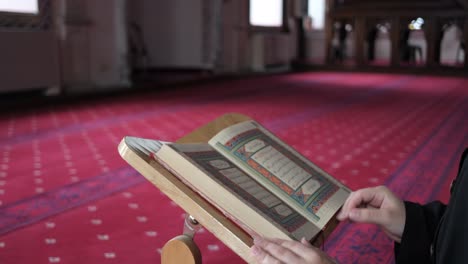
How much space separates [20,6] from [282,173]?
219 inches

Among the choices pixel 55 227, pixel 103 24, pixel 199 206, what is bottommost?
pixel 55 227

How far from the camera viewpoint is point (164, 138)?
3764mm

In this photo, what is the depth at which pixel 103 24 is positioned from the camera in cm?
705

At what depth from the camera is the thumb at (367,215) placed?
3.59 ft

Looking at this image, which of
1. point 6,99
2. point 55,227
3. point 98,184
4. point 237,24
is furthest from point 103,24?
point 55,227

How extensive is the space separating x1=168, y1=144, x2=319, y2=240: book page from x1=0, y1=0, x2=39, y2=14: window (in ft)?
17.3

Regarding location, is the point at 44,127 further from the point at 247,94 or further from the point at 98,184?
the point at 247,94

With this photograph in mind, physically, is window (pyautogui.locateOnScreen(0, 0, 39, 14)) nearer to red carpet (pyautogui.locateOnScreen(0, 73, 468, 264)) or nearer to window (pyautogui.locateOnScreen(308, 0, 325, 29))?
red carpet (pyautogui.locateOnScreen(0, 73, 468, 264))

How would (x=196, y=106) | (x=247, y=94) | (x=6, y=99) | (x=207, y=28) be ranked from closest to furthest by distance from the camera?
(x=196, y=106)
(x=6, y=99)
(x=247, y=94)
(x=207, y=28)

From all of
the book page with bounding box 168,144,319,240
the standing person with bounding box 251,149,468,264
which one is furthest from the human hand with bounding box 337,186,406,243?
the book page with bounding box 168,144,319,240

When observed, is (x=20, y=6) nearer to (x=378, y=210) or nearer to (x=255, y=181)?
(x=255, y=181)

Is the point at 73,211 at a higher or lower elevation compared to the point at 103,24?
lower

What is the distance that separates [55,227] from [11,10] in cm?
439

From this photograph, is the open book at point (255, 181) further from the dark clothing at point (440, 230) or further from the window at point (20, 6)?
the window at point (20, 6)
